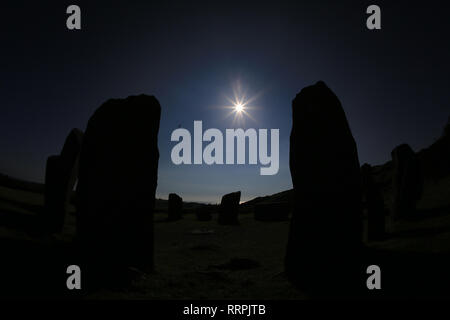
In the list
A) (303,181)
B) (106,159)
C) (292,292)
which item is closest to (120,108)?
(106,159)

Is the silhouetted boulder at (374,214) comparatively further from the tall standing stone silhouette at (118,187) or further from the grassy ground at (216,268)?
the tall standing stone silhouette at (118,187)

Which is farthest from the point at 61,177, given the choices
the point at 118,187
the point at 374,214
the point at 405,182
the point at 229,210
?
the point at 405,182

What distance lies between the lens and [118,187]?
8578 millimetres

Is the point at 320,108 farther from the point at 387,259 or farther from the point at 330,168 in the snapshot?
the point at 387,259

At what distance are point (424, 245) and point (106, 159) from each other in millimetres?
9772

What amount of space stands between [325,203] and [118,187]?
6.04 m

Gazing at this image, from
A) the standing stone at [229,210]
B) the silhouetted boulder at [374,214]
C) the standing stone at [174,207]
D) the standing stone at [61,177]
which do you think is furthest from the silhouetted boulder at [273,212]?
the standing stone at [61,177]

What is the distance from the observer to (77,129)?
45.3 feet

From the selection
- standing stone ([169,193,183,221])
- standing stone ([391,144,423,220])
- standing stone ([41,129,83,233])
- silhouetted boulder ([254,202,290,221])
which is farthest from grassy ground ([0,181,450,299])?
standing stone ([169,193,183,221])

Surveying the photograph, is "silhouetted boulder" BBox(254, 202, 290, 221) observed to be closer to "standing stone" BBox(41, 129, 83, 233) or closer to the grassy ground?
the grassy ground

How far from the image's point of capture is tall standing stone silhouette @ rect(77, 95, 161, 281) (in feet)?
27.1

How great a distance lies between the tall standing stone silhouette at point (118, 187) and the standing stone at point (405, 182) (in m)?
11.4

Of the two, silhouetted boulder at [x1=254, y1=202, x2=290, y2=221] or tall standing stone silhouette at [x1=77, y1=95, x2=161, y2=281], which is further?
silhouetted boulder at [x1=254, y1=202, x2=290, y2=221]

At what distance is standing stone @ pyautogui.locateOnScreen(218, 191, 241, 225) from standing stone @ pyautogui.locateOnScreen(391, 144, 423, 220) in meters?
13.0
